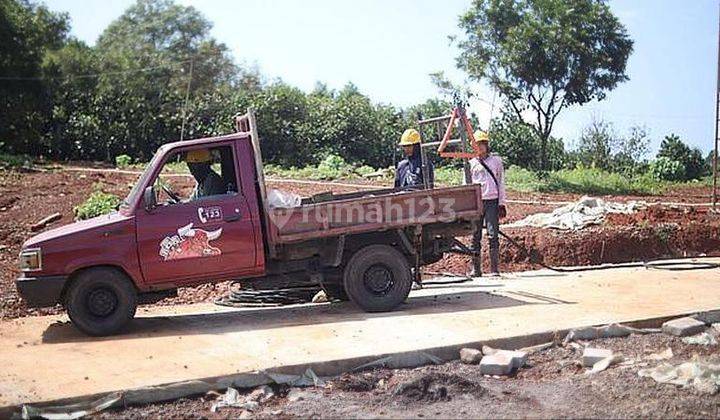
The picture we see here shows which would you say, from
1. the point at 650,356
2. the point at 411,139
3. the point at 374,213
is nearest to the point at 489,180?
the point at 411,139

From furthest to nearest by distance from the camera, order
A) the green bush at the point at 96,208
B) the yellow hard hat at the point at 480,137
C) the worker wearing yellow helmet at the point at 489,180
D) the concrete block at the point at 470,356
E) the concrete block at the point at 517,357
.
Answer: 1. the green bush at the point at 96,208
2. the yellow hard hat at the point at 480,137
3. the worker wearing yellow helmet at the point at 489,180
4. the concrete block at the point at 470,356
5. the concrete block at the point at 517,357

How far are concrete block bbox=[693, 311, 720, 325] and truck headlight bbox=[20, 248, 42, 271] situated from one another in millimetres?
6800

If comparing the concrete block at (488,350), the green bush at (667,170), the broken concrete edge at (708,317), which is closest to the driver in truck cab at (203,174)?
the concrete block at (488,350)

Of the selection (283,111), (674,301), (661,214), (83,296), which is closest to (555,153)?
(283,111)

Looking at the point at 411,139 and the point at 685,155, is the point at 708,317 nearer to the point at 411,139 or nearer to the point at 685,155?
the point at 411,139

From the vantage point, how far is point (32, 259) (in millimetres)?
7836

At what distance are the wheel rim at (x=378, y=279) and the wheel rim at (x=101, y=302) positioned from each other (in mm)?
2779

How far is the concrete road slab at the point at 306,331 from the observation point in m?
6.45

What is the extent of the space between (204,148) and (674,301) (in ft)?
18.5

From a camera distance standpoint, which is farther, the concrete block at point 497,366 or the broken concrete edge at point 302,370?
the concrete block at point 497,366

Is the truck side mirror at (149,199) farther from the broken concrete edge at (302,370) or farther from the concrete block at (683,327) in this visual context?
the concrete block at (683,327)

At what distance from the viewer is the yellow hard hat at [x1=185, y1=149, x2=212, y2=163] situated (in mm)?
8430

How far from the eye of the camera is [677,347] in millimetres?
7250

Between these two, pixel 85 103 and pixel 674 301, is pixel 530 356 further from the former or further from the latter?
pixel 85 103
